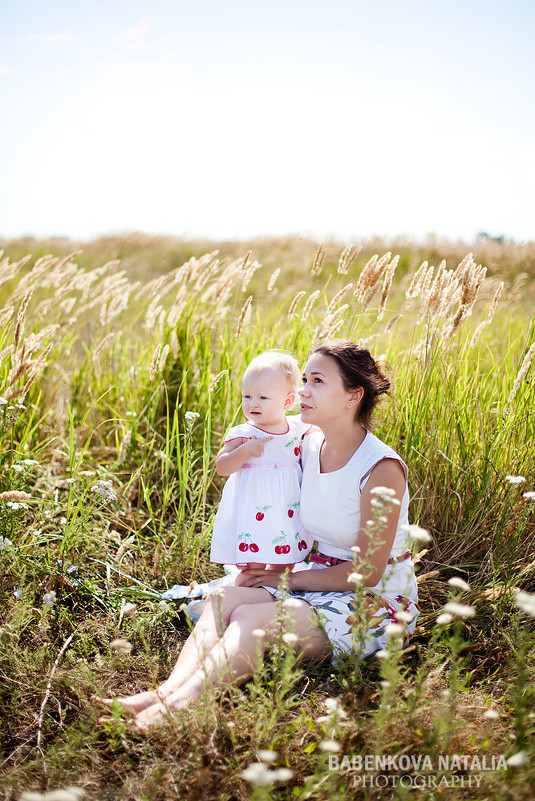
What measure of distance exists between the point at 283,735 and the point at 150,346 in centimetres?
273

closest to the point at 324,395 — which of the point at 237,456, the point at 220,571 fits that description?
the point at 237,456

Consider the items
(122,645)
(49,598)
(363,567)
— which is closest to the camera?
(122,645)

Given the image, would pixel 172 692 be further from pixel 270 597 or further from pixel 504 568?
pixel 504 568

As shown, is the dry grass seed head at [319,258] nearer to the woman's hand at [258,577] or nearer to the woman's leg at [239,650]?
the woman's hand at [258,577]

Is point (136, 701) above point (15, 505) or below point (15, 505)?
below

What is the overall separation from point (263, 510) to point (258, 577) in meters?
0.25

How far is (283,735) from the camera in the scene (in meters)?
1.69

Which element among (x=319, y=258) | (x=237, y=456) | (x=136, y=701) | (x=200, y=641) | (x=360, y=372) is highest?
(x=319, y=258)

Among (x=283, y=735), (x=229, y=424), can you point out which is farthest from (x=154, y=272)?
(x=283, y=735)

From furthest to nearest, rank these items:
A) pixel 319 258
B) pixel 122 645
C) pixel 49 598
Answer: pixel 319 258 < pixel 49 598 < pixel 122 645

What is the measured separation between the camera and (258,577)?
2.34 meters

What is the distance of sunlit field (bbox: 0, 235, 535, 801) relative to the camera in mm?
1594

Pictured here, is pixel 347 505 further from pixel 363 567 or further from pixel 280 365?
pixel 280 365

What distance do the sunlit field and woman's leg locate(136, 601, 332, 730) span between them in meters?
0.06
